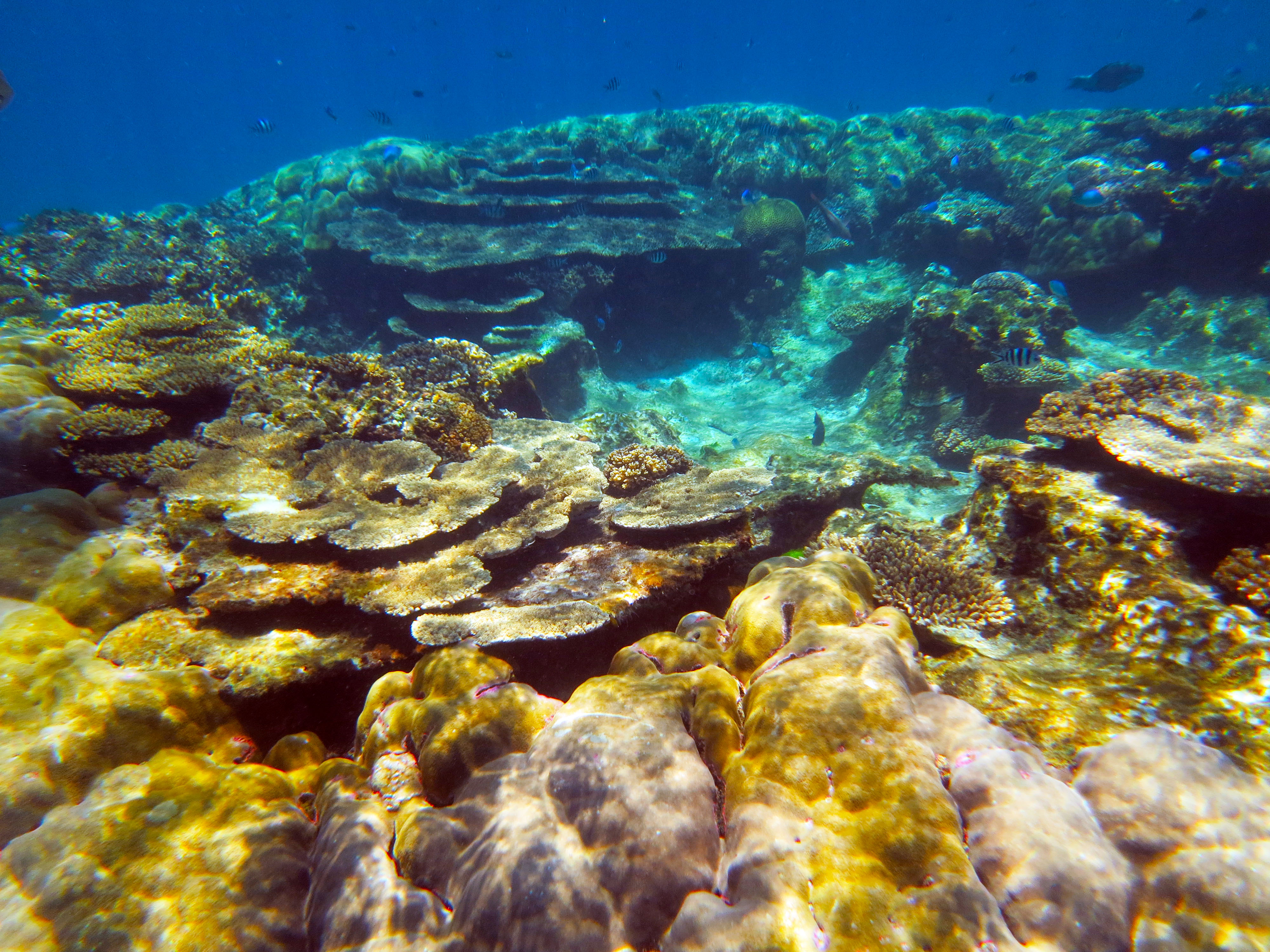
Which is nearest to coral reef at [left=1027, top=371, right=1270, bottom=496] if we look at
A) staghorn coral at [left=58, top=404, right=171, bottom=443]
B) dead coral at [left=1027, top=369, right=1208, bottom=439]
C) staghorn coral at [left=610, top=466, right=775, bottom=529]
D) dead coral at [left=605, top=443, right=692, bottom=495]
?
dead coral at [left=1027, top=369, right=1208, bottom=439]

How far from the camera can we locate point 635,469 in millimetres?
5637

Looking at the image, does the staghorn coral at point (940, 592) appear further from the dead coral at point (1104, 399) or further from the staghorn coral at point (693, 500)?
the dead coral at point (1104, 399)

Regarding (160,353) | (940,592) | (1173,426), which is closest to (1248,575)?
(1173,426)

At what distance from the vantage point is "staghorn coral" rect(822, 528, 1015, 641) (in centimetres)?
403

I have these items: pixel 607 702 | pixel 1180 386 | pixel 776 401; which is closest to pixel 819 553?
pixel 607 702

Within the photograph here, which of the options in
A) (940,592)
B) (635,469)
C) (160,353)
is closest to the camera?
(940,592)

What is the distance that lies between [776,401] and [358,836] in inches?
521

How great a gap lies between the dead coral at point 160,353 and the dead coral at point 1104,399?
26.9ft

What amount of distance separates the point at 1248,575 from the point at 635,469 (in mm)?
4591

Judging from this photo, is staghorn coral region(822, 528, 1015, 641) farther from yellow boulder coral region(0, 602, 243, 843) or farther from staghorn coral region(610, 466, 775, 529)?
yellow boulder coral region(0, 602, 243, 843)

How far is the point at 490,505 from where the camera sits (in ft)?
14.7

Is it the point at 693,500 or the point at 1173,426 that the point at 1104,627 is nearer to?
the point at 1173,426

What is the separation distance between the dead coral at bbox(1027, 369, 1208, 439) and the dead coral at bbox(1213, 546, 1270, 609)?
53.0 inches

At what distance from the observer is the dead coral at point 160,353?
5.21 metres
